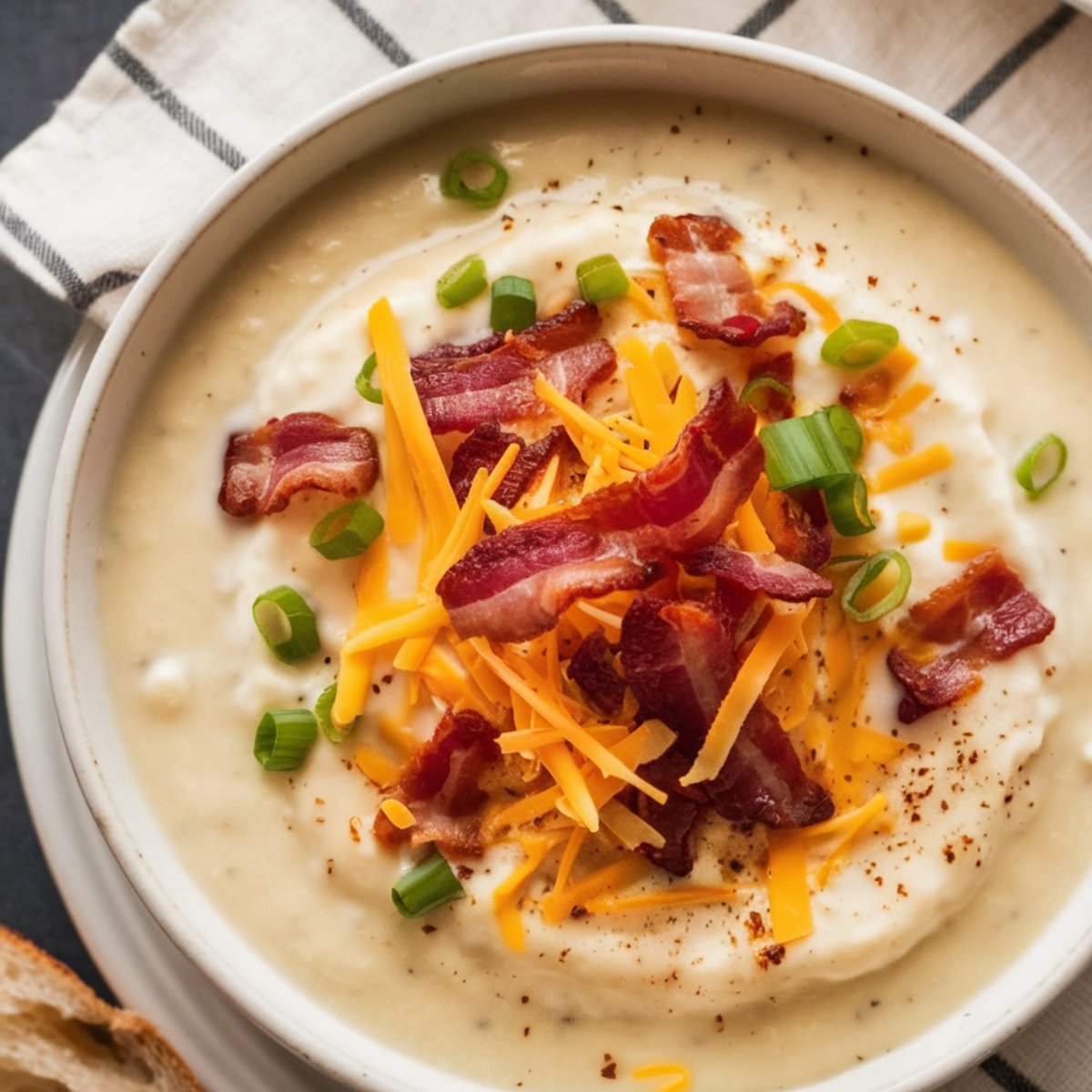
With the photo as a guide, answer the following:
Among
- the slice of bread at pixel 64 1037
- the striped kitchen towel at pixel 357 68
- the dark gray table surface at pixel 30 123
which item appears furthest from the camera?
the dark gray table surface at pixel 30 123

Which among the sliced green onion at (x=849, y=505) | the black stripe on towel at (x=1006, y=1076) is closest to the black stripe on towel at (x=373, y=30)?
the sliced green onion at (x=849, y=505)

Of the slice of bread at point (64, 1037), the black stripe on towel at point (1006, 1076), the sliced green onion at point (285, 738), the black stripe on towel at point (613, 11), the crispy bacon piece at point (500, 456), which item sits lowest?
the slice of bread at point (64, 1037)

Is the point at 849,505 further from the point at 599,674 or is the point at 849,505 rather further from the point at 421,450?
the point at 421,450

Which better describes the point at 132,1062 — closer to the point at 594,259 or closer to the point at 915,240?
the point at 594,259

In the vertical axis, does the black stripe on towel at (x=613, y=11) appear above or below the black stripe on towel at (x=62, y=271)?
above

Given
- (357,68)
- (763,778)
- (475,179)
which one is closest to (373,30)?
(357,68)

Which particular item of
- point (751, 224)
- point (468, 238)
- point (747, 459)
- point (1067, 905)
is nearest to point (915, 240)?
point (751, 224)

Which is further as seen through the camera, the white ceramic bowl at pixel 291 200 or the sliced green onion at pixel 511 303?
the sliced green onion at pixel 511 303

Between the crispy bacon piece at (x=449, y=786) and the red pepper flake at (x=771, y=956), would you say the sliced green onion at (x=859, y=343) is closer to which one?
the crispy bacon piece at (x=449, y=786)
